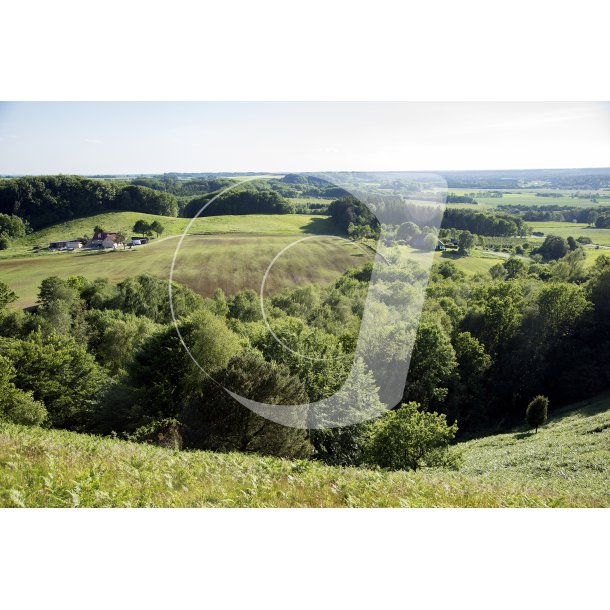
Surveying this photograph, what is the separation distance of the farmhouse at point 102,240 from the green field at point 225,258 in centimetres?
46

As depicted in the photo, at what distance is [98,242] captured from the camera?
1504 cm

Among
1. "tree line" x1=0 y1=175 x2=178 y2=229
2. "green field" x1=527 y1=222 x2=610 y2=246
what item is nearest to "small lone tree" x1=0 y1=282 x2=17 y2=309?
"tree line" x1=0 y1=175 x2=178 y2=229

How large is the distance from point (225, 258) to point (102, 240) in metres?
4.71

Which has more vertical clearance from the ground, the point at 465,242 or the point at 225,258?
the point at 465,242

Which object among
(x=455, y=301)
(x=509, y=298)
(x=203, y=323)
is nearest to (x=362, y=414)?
(x=203, y=323)

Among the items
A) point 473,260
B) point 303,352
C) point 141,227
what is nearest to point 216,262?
point 141,227

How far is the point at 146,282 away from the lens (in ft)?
62.7

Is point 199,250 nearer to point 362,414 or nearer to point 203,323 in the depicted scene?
point 203,323

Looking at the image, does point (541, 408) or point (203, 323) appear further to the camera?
point (541, 408)

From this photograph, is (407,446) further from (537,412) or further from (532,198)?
(537,412)

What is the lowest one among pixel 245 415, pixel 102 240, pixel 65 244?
pixel 245 415

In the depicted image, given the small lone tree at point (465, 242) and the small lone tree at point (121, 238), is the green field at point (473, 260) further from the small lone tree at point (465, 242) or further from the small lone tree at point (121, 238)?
the small lone tree at point (121, 238)

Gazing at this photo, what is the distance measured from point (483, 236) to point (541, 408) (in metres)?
7.92

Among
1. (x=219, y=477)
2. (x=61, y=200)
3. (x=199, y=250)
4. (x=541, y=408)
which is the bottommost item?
(x=541, y=408)
